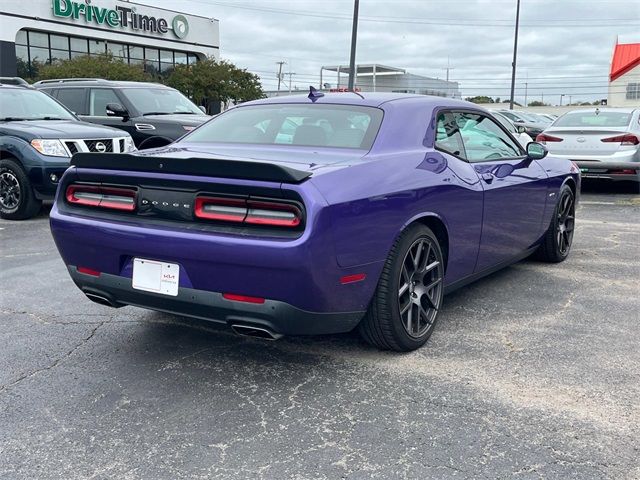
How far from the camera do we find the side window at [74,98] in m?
11.2

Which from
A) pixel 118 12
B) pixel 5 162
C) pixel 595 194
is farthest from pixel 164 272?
pixel 118 12

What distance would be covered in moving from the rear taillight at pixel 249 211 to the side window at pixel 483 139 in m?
1.86

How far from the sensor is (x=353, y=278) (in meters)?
3.15

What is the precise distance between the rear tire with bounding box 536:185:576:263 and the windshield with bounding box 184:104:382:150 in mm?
Result: 2485

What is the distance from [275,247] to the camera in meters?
2.89

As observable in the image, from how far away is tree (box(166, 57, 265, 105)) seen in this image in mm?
34281

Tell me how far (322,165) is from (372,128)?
2.36ft

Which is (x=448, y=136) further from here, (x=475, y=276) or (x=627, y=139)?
(x=627, y=139)

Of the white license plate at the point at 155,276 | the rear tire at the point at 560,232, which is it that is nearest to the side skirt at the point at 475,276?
the rear tire at the point at 560,232

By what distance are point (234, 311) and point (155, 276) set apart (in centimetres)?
47

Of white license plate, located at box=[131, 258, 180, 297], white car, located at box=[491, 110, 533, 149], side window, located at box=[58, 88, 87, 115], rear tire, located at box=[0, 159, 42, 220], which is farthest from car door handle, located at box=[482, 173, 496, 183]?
side window, located at box=[58, 88, 87, 115]

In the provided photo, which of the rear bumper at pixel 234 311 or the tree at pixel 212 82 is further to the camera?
the tree at pixel 212 82

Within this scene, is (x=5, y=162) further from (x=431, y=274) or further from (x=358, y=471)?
(x=358, y=471)

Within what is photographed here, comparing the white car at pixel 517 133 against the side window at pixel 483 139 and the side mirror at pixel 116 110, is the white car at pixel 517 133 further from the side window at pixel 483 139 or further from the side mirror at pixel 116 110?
the side mirror at pixel 116 110
